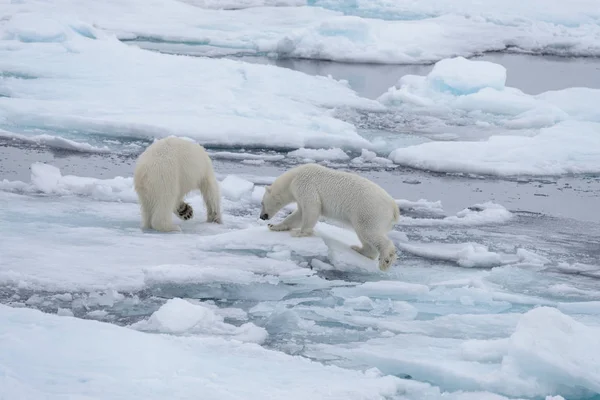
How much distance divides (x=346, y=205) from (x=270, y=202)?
2.38 feet

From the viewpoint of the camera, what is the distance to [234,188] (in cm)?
676

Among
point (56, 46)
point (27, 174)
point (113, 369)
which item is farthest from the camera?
point (56, 46)

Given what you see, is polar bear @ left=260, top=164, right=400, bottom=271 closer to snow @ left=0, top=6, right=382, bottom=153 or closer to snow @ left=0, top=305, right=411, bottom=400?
snow @ left=0, top=305, right=411, bottom=400

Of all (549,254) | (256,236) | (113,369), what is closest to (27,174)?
(256,236)

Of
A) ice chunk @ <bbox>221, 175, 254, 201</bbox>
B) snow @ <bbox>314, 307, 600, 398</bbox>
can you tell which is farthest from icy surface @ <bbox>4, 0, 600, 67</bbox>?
snow @ <bbox>314, 307, 600, 398</bbox>

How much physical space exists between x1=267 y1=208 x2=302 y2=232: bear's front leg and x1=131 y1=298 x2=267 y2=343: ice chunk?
150 centimetres

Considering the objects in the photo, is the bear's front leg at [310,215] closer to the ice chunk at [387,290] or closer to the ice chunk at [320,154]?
the ice chunk at [387,290]

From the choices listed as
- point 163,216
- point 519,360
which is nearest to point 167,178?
point 163,216

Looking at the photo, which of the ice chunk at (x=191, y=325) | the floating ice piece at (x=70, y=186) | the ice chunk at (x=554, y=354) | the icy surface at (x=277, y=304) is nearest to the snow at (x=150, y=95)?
the floating ice piece at (x=70, y=186)

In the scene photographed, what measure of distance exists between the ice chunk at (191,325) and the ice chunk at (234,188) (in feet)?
9.75

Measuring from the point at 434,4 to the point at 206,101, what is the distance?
13.9 meters

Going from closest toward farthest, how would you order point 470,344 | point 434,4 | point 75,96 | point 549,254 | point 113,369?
1. point 113,369
2. point 470,344
3. point 549,254
4. point 75,96
5. point 434,4

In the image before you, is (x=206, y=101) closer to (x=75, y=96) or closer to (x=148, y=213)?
(x=75, y=96)

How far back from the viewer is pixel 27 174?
7.55 meters
